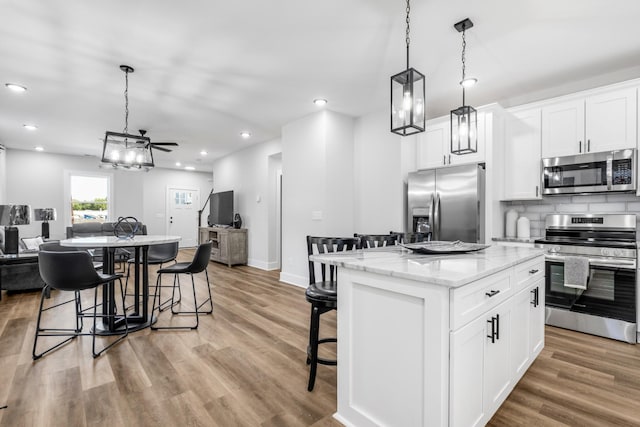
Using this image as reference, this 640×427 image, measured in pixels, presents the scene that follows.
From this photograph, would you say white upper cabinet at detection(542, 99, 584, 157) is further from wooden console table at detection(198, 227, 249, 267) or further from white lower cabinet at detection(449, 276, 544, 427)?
wooden console table at detection(198, 227, 249, 267)

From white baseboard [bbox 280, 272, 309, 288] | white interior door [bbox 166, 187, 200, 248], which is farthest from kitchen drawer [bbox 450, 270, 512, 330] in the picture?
white interior door [bbox 166, 187, 200, 248]

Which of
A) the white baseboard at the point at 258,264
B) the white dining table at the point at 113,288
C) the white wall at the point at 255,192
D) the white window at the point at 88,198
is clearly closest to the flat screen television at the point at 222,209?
the white wall at the point at 255,192

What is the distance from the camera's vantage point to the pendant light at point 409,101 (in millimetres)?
1790

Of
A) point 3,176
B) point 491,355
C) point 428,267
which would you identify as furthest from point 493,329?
point 3,176

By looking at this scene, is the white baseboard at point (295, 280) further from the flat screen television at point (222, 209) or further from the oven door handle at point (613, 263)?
the oven door handle at point (613, 263)

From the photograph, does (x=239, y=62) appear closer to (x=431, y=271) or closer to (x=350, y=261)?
(x=350, y=261)

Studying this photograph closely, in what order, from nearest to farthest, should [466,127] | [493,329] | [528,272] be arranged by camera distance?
[493,329] → [528,272] → [466,127]

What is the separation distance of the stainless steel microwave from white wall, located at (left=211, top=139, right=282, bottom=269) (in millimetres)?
4294

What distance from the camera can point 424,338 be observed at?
1.29 metres

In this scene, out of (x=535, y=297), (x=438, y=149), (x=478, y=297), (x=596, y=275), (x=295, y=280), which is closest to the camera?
(x=478, y=297)

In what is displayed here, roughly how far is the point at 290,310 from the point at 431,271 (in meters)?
2.55

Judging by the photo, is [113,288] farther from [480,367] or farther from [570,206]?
[570,206]

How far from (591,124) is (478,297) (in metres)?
2.91

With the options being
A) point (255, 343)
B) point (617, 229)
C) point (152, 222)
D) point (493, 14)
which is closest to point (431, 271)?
point (255, 343)
